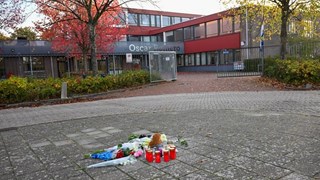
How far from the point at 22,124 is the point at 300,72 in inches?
477

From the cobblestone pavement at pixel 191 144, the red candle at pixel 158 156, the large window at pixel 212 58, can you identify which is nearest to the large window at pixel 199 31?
the large window at pixel 212 58

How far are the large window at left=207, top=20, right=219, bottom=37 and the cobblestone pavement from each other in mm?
25655

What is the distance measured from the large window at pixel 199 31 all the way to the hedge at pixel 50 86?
20.0 meters

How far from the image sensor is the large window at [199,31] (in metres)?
34.8

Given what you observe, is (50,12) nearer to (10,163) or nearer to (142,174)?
(10,163)

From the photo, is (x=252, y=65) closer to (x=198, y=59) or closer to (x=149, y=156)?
(x=198, y=59)

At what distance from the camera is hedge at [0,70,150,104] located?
12622mm

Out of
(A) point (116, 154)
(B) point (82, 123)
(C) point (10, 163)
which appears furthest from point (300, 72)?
(C) point (10, 163)

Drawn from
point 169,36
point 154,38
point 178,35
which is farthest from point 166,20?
point 178,35

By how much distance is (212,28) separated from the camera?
33.4 meters

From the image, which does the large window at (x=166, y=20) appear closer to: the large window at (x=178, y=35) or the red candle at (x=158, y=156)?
the large window at (x=178, y=35)

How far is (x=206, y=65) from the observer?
114ft

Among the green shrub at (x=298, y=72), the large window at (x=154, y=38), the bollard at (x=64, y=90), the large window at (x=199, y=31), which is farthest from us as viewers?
the large window at (x=154, y=38)

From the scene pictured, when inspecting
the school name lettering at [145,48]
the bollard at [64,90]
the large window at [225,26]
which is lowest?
the bollard at [64,90]
